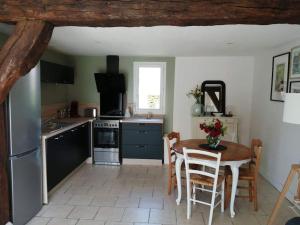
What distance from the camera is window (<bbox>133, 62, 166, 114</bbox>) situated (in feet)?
16.8

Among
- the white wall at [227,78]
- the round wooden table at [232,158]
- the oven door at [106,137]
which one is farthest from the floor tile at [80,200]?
the white wall at [227,78]

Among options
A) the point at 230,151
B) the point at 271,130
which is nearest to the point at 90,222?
the point at 230,151

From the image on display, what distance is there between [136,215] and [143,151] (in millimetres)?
1938

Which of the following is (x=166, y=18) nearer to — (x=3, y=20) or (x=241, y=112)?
(x=3, y=20)

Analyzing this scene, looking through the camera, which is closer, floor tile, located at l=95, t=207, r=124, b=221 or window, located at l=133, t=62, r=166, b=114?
floor tile, located at l=95, t=207, r=124, b=221

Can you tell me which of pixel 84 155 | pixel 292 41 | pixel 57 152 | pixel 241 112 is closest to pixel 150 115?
pixel 84 155

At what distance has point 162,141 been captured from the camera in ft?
15.5

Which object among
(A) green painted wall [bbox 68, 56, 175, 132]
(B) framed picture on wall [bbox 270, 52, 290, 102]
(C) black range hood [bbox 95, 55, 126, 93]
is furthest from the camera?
(A) green painted wall [bbox 68, 56, 175, 132]

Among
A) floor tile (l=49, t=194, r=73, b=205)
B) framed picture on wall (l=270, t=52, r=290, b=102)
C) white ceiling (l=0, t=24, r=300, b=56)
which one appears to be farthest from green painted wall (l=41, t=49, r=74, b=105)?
framed picture on wall (l=270, t=52, r=290, b=102)

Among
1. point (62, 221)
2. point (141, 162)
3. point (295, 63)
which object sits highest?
point (295, 63)

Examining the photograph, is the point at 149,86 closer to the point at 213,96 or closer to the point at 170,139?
the point at 213,96

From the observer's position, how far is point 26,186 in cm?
261

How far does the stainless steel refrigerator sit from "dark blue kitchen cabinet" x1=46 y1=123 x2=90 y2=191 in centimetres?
33

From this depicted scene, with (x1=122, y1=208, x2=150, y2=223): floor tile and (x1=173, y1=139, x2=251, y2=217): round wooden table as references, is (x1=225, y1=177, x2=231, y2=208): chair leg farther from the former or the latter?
(x1=122, y1=208, x2=150, y2=223): floor tile
